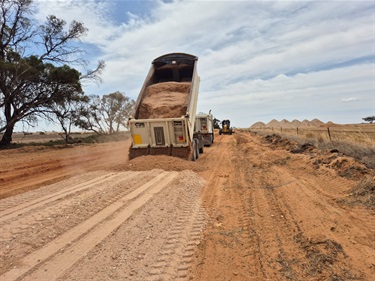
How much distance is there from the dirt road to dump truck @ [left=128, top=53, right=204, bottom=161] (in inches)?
122

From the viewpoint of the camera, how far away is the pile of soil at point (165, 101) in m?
11.2

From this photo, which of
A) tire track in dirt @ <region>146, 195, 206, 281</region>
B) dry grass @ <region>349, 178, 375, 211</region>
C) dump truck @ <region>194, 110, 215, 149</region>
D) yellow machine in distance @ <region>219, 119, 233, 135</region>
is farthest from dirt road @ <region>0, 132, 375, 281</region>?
yellow machine in distance @ <region>219, 119, 233, 135</region>

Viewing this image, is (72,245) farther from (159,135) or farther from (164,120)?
(159,135)

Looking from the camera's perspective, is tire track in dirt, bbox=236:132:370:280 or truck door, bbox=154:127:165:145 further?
truck door, bbox=154:127:165:145

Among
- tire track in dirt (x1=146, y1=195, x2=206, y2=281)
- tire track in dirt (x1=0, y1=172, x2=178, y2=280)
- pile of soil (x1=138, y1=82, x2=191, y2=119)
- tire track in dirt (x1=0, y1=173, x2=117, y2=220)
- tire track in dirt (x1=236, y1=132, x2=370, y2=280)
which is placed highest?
pile of soil (x1=138, y1=82, x2=191, y2=119)

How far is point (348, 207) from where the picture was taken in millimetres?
5363

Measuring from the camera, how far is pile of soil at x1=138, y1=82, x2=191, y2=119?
442 inches

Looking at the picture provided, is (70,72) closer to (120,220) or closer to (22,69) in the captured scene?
(22,69)

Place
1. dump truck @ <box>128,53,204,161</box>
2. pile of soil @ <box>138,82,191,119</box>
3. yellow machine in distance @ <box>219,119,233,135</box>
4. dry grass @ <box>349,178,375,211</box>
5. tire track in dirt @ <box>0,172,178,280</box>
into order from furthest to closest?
yellow machine in distance @ <box>219,119,233,135</box>, pile of soil @ <box>138,82,191,119</box>, dump truck @ <box>128,53,204,161</box>, dry grass @ <box>349,178,375,211</box>, tire track in dirt @ <box>0,172,178,280</box>

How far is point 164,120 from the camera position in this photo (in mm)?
10492

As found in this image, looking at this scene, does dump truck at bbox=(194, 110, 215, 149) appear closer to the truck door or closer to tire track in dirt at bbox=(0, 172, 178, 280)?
the truck door

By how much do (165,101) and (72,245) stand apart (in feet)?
27.0

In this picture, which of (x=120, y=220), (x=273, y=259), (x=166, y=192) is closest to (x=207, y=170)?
(x=166, y=192)

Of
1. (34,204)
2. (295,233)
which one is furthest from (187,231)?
(34,204)
